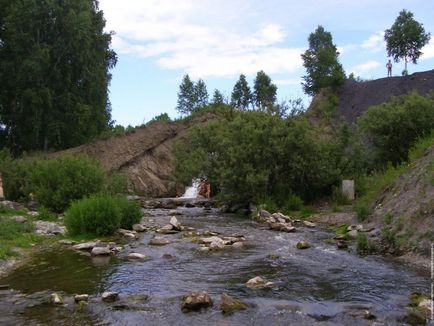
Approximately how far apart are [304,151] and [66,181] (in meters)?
12.6

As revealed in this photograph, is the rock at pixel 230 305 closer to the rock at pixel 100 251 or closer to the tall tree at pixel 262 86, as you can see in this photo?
the rock at pixel 100 251

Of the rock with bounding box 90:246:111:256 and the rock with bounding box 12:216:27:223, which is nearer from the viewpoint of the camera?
the rock with bounding box 90:246:111:256

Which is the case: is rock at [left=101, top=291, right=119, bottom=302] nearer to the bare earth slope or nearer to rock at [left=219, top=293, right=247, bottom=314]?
rock at [left=219, top=293, right=247, bottom=314]

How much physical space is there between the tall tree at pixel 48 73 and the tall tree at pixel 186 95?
4011 centimetres

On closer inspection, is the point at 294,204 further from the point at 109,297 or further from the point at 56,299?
the point at 56,299

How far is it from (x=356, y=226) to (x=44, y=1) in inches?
1455

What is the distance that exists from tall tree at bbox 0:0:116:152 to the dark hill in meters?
27.8

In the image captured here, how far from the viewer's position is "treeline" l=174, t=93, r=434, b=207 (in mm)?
26047

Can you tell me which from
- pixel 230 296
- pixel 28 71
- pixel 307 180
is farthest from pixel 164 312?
pixel 28 71

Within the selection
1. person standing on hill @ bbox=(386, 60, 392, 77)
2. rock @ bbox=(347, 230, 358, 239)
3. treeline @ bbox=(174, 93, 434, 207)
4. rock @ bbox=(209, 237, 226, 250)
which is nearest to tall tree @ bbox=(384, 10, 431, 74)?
person standing on hill @ bbox=(386, 60, 392, 77)

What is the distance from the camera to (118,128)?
5159cm

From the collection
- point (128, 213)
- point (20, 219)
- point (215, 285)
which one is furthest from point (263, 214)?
point (215, 285)

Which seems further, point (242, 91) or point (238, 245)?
point (242, 91)

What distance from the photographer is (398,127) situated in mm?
26094
